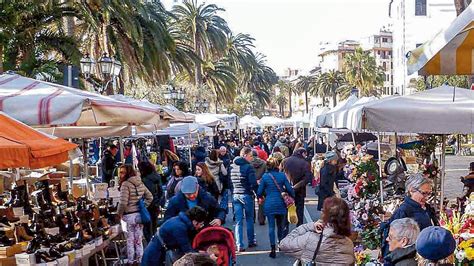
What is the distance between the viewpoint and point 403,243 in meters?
4.63

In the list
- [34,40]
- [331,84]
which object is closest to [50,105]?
[34,40]

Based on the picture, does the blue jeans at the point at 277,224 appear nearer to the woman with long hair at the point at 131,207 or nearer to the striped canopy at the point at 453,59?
the woman with long hair at the point at 131,207

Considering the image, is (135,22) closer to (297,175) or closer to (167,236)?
(297,175)

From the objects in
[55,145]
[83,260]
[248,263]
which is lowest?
[248,263]

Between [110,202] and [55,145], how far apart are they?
14.5ft

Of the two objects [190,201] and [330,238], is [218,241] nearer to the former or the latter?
[330,238]

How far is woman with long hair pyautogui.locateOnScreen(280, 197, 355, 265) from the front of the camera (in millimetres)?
5012

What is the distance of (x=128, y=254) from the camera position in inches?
352

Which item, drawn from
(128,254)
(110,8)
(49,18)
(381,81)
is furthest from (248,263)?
(381,81)

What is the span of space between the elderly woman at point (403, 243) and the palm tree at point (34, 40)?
41.7 feet

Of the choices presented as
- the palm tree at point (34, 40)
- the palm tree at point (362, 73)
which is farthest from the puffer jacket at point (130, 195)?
the palm tree at point (362, 73)

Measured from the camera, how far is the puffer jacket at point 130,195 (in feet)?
28.7

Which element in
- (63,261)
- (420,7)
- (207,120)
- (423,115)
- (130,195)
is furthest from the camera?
(420,7)

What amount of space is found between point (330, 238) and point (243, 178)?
575 cm
